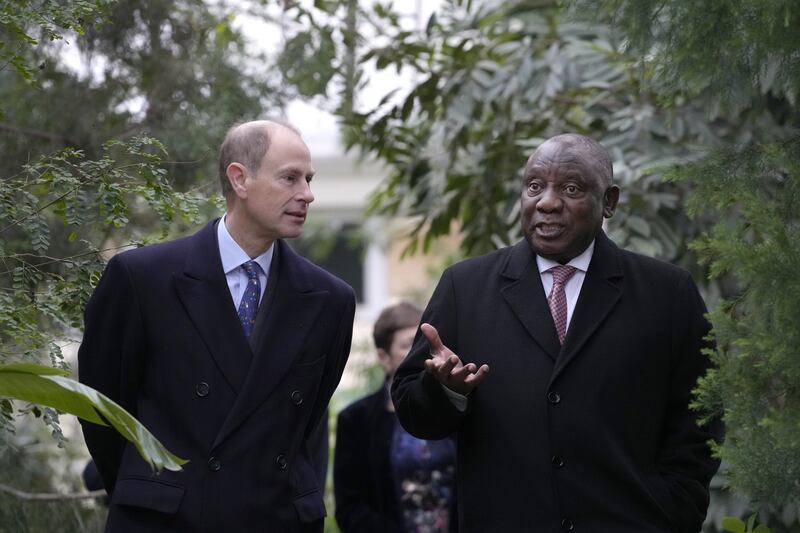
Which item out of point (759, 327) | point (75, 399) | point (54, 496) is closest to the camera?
point (75, 399)

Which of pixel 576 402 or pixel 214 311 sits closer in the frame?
pixel 576 402

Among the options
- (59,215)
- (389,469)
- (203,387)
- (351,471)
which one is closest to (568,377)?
(203,387)

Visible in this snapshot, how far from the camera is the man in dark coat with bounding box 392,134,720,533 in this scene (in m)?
4.15

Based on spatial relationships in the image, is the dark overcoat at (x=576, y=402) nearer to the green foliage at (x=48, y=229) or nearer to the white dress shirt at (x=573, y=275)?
Answer: the white dress shirt at (x=573, y=275)

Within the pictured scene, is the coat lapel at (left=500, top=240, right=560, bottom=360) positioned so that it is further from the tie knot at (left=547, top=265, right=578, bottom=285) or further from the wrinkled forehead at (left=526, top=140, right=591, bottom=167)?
the wrinkled forehead at (left=526, top=140, right=591, bottom=167)

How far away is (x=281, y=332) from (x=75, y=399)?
887 mm

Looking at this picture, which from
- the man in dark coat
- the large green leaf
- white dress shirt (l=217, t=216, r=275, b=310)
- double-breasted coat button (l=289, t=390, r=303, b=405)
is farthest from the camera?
white dress shirt (l=217, t=216, r=275, b=310)

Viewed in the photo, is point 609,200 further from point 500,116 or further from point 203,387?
point 500,116

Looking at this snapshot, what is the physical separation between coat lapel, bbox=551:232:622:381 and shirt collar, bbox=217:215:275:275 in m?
1.00

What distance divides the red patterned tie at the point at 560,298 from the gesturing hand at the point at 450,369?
395mm

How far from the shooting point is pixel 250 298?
4.47 metres

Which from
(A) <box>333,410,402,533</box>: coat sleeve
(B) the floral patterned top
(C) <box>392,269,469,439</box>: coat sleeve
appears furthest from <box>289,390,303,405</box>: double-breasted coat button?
(A) <box>333,410,402,533</box>: coat sleeve

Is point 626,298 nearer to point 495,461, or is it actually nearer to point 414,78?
point 495,461

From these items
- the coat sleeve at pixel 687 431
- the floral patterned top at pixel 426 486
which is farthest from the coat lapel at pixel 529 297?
the floral patterned top at pixel 426 486
